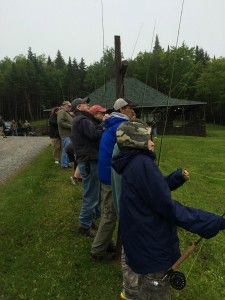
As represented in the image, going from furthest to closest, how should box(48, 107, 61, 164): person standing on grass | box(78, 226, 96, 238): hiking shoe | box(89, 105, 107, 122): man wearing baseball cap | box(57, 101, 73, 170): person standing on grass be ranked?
box(48, 107, 61, 164): person standing on grass → box(57, 101, 73, 170): person standing on grass → box(78, 226, 96, 238): hiking shoe → box(89, 105, 107, 122): man wearing baseball cap

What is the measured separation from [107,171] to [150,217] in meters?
1.93

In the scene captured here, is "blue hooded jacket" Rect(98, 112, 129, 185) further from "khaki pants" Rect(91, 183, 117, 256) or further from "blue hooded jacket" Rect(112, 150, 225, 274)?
"blue hooded jacket" Rect(112, 150, 225, 274)

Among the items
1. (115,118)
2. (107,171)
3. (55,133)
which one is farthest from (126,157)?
(55,133)

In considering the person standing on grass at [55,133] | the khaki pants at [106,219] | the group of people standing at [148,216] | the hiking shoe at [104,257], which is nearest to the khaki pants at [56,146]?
the person standing on grass at [55,133]

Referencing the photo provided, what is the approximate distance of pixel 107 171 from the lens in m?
5.09

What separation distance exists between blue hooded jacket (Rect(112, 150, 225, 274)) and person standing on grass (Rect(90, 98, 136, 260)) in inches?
60.6

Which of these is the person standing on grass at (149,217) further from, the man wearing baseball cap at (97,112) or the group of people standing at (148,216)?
the man wearing baseball cap at (97,112)

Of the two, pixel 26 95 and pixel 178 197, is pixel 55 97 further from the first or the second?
pixel 178 197

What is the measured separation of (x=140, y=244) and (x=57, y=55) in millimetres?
126066

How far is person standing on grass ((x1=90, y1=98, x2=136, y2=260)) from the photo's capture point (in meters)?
4.85

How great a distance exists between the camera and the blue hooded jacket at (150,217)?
10.2ft

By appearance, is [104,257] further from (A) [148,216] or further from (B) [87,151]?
(A) [148,216]

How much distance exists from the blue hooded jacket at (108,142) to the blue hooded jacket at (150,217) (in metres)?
1.50

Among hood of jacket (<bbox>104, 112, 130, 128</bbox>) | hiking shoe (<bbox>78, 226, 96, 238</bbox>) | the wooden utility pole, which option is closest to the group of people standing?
hood of jacket (<bbox>104, 112, 130, 128</bbox>)
